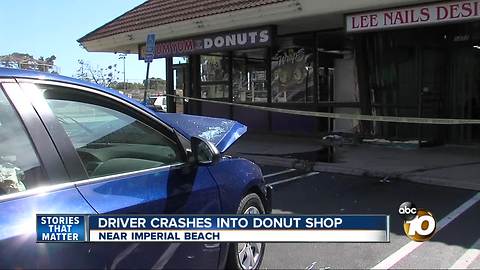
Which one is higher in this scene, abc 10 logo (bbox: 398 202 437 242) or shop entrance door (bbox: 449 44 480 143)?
shop entrance door (bbox: 449 44 480 143)

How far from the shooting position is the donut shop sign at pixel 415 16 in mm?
9375

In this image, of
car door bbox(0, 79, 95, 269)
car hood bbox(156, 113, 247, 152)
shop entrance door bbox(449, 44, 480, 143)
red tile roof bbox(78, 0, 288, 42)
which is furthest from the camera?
red tile roof bbox(78, 0, 288, 42)

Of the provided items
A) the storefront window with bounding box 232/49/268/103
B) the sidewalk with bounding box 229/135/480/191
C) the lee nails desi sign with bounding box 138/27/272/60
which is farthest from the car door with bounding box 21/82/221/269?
the storefront window with bounding box 232/49/268/103

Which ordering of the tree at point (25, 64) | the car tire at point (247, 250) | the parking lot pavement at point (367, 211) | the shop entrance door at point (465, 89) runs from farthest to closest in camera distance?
the shop entrance door at point (465, 89), the parking lot pavement at point (367, 211), the car tire at point (247, 250), the tree at point (25, 64)

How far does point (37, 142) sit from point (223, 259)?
1.60m

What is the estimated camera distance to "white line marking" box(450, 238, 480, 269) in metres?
4.66

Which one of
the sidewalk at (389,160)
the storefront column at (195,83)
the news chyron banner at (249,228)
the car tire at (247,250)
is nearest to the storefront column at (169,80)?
the storefront column at (195,83)

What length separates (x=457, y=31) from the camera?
12.2m

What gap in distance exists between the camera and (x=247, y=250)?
4.12 m

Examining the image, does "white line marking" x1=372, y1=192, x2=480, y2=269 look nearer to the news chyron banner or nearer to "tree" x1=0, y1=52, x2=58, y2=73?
the news chyron banner

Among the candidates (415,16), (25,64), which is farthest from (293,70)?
(25,64)

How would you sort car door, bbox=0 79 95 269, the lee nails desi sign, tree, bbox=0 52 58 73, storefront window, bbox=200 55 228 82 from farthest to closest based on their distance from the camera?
storefront window, bbox=200 55 228 82 < the lee nails desi sign < tree, bbox=0 52 58 73 < car door, bbox=0 79 95 269

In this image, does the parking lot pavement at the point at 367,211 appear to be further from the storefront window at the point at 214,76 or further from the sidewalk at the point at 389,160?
the storefront window at the point at 214,76

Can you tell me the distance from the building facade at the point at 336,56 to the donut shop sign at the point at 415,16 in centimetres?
2
